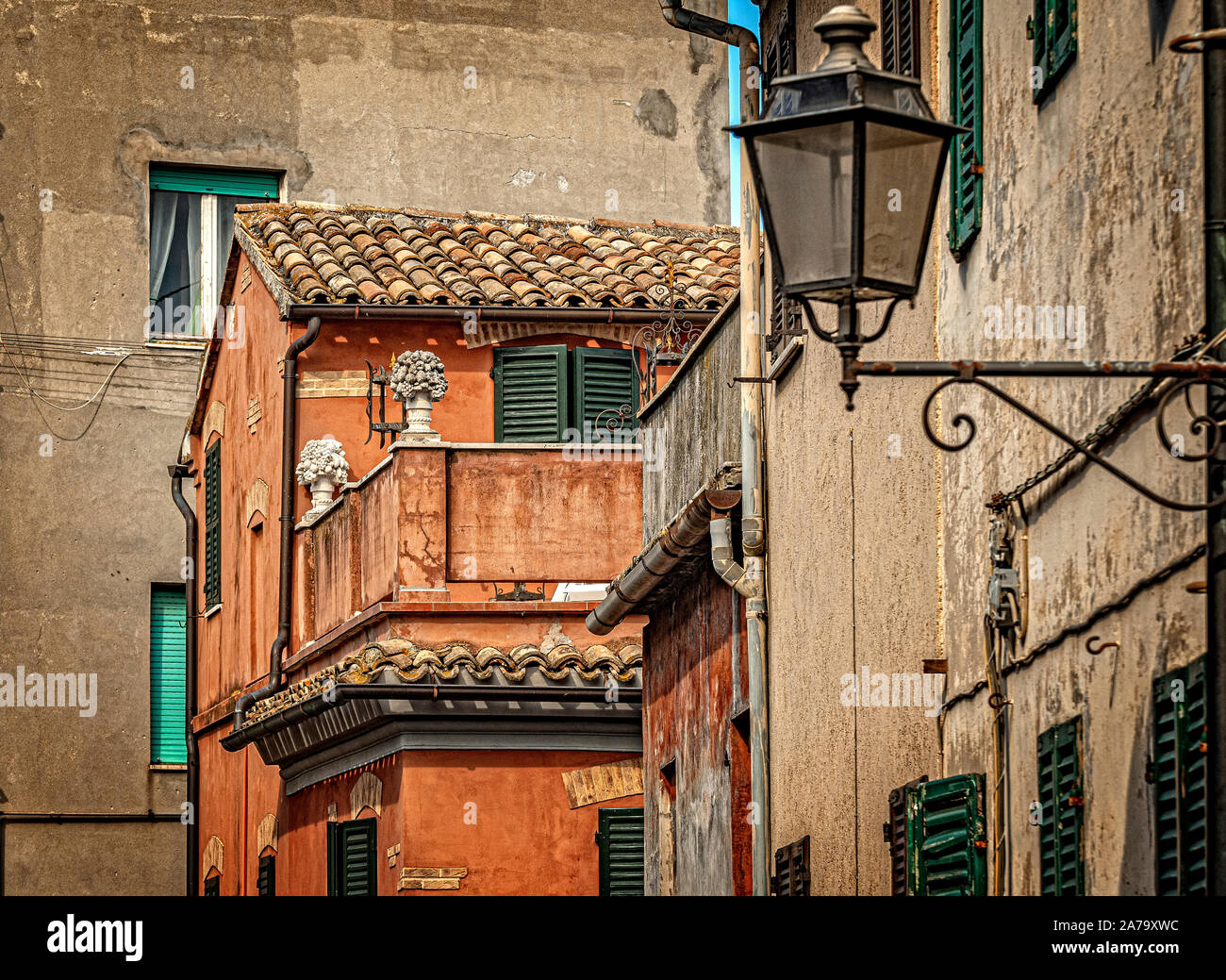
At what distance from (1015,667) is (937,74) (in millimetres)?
2674

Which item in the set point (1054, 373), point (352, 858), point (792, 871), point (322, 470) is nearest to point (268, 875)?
point (352, 858)

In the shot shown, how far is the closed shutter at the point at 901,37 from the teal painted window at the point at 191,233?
722 inches

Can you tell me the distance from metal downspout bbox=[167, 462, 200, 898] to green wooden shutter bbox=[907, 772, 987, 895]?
667 inches

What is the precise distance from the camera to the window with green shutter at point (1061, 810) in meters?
7.64

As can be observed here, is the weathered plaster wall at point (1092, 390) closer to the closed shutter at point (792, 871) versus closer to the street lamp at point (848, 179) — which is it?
the street lamp at point (848, 179)

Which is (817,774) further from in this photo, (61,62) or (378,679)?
(61,62)

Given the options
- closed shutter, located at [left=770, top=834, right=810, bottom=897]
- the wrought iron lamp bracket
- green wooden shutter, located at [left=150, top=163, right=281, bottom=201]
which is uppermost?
green wooden shutter, located at [left=150, top=163, right=281, bottom=201]

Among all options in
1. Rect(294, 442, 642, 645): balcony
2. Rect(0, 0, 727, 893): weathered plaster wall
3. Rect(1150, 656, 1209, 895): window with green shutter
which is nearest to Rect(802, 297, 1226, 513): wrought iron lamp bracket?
Rect(1150, 656, 1209, 895): window with green shutter

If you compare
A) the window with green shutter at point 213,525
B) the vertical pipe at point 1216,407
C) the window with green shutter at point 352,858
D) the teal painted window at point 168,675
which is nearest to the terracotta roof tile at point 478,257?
the window with green shutter at point 213,525

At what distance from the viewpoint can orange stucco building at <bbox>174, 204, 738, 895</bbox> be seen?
1777 cm

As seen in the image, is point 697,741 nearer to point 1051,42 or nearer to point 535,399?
point 535,399

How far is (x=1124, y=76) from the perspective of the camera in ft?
24.2

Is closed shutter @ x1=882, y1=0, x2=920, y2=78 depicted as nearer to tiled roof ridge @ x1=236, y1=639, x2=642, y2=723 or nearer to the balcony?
tiled roof ridge @ x1=236, y1=639, x2=642, y2=723
